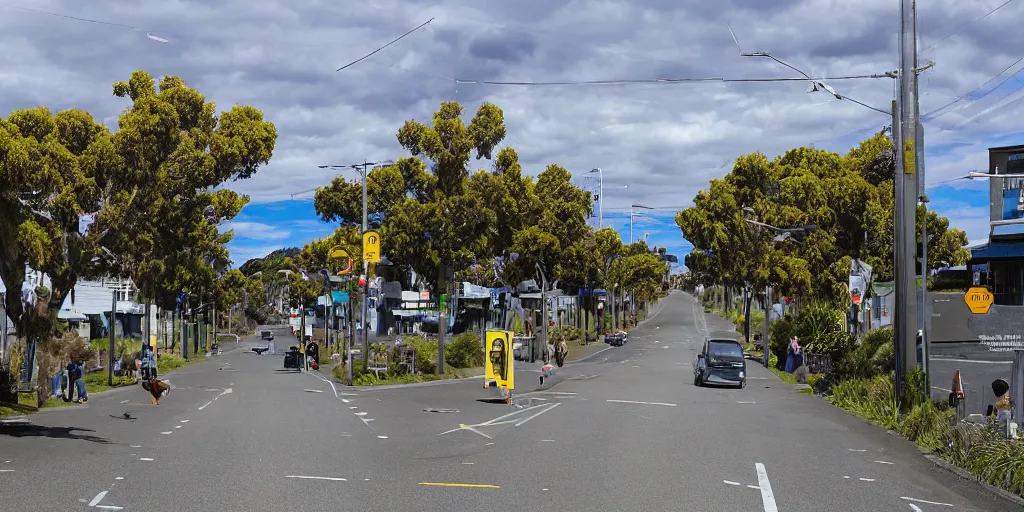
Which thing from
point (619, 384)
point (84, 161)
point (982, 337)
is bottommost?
point (619, 384)

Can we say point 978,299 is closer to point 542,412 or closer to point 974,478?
point 974,478

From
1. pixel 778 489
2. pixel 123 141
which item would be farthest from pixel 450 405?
pixel 778 489

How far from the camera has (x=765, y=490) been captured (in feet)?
42.3

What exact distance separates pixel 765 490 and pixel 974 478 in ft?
13.0

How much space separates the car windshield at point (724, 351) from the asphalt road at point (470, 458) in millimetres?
7335

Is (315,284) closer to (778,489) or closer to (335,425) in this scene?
(335,425)

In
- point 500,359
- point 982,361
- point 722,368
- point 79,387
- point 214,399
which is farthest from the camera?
point 722,368

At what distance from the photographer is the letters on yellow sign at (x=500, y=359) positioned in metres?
28.0

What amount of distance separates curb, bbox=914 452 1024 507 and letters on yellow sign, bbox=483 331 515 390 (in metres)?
12.4

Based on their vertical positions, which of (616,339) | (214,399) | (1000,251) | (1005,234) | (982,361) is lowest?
(616,339)

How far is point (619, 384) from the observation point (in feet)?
122

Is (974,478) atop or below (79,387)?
atop

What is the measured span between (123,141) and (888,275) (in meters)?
43.6

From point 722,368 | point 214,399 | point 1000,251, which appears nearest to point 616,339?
point 1000,251
